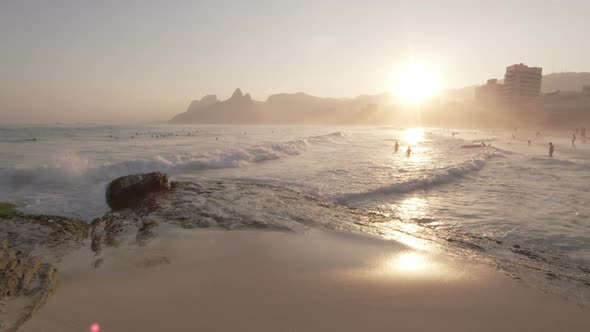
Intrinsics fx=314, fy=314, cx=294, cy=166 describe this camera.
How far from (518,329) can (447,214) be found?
267 inches

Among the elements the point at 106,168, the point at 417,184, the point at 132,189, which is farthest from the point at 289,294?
the point at 106,168

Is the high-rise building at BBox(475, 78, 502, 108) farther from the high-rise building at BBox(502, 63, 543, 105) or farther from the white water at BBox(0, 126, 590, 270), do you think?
the white water at BBox(0, 126, 590, 270)

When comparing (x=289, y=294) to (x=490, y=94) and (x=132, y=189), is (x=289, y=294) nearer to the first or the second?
(x=132, y=189)

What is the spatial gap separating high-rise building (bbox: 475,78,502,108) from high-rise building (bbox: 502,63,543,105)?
15.1 meters

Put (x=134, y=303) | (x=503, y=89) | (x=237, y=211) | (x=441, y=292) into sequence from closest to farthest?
(x=134, y=303)
(x=441, y=292)
(x=237, y=211)
(x=503, y=89)

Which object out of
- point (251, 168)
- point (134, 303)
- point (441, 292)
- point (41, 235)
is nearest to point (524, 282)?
point (441, 292)

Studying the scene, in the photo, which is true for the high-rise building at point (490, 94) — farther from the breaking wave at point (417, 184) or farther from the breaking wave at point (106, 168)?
the breaking wave at point (106, 168)

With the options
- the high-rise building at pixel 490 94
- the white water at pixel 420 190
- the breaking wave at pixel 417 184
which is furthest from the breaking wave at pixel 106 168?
the high-rise building at pixel 490 94

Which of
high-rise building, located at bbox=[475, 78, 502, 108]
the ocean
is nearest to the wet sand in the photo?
the ocean

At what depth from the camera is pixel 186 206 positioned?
10.2 metres

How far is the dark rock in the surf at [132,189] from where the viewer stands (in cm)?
1064

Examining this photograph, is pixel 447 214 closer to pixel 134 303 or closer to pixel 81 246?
pixel 134 303

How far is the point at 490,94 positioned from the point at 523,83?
A: 35.0 m

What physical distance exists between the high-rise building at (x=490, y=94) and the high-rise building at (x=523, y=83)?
49.5 feet
